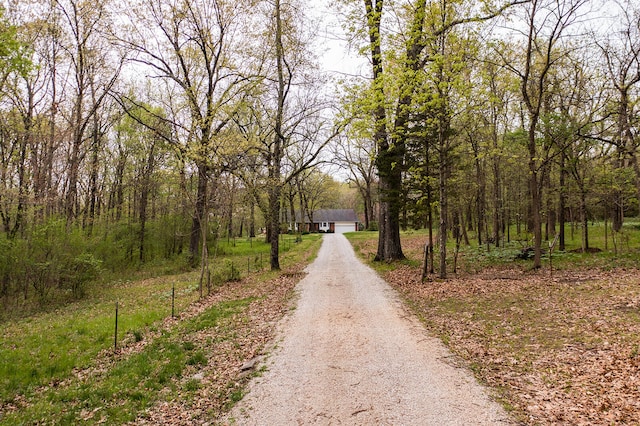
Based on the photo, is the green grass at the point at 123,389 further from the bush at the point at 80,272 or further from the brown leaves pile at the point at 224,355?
the bush at the point at 80,272

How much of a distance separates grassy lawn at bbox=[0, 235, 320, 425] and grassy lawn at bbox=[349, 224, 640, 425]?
398 centimetres

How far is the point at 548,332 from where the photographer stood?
271 inches

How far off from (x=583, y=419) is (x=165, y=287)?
15.2 meters

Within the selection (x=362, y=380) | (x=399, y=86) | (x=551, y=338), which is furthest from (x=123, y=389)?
(x=399, y=86)

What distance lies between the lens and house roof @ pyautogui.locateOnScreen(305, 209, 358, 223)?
7200 centimetres

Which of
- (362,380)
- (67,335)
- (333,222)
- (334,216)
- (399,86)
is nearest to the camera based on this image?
(362,380)

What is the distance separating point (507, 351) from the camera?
6.24m

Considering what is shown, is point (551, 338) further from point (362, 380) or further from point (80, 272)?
point (80, 272)

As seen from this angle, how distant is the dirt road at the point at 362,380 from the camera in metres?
4.46

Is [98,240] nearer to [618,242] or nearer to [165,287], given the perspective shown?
[165,287]

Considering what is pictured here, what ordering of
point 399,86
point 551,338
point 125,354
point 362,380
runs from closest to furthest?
point 362,380 → point 551,338 → point 125,354 → point 399,86

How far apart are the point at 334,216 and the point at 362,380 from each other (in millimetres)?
67290

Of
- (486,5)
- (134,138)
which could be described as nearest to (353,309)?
(486,5)

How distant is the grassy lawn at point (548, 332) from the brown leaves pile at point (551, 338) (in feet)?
0.04
